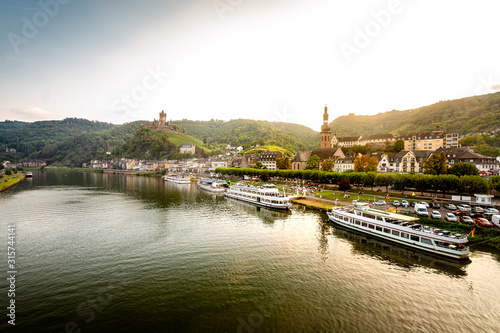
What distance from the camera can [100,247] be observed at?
2728 cm

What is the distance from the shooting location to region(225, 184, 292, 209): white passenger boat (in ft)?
168

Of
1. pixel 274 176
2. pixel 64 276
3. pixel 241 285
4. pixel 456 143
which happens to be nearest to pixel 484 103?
pixel 456 143

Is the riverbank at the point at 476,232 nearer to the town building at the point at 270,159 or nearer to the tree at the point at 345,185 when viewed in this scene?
the tree at the point at 345,185

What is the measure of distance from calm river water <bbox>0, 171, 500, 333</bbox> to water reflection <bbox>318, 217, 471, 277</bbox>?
0.16 m

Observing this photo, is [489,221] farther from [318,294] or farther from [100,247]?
[100,247]

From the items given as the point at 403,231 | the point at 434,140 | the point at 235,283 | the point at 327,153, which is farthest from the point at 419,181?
the point at 434,140

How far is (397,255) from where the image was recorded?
2670 centimetres

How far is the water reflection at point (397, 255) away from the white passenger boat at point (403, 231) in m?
0.80

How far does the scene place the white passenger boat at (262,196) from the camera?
51.3 m

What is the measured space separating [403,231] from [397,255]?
4298 millimetres

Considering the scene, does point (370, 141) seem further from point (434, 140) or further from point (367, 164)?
point (367, 164)

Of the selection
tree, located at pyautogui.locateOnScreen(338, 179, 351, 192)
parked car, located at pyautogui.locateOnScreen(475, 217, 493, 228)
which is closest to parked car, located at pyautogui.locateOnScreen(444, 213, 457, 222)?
parked car, located at pyautogui.locateOnScreen(475, 217, 493, 228)

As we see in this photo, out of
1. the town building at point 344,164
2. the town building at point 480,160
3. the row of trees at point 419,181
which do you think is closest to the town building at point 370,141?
the town building at point 344,164

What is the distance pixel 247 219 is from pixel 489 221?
117 feet
